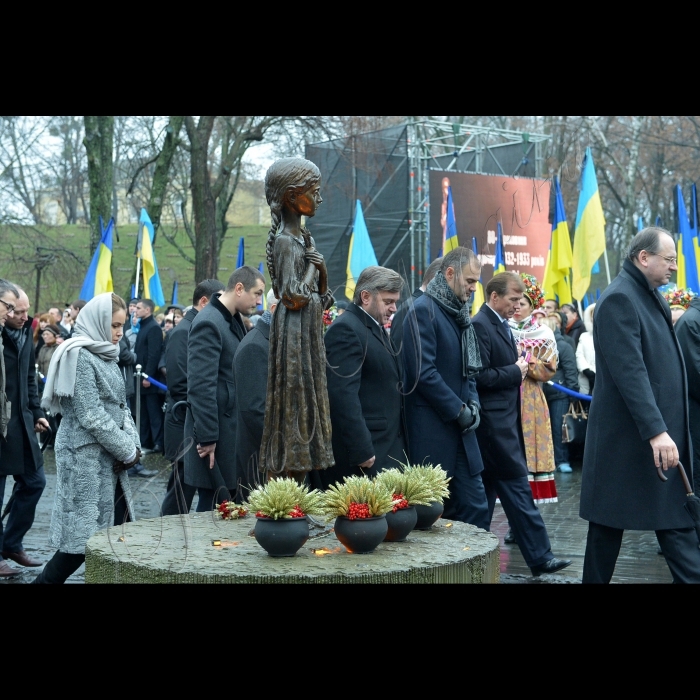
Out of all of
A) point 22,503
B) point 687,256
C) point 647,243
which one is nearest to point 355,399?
point 647,243

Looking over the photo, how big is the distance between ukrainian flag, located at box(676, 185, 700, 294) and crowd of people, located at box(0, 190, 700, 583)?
5791 mm

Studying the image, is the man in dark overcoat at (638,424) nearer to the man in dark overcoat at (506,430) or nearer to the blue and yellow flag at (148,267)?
the man in dark overcoat at (506,430)

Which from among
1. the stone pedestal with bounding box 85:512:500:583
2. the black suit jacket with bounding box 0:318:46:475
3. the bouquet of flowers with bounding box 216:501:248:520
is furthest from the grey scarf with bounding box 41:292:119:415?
the black suit jacket with bounding box 0:318:46:475

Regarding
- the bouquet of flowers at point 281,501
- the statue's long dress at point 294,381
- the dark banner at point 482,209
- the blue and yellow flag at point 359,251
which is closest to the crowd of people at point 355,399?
the statue's long dress at point 294,381

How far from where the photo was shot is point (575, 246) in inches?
438

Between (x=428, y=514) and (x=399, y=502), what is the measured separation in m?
0.41

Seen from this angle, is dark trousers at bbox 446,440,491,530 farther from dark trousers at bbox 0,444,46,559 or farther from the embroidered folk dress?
dark trousers at bbox 0,444,46,559

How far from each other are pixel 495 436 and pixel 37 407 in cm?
362

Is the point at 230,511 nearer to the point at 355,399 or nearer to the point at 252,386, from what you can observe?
the point at 252,386

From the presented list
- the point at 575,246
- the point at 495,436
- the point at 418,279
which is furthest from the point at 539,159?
the point at 495,436

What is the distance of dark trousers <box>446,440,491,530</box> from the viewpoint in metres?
5.82

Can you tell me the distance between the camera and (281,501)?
403 centimetres

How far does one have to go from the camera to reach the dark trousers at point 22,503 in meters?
6.85

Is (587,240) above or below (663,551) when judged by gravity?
above
